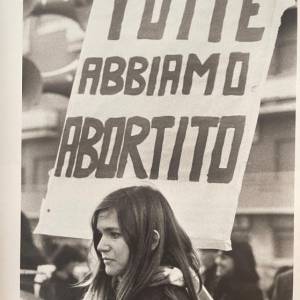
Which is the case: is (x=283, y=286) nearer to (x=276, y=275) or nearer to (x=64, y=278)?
(x=276, y=275)

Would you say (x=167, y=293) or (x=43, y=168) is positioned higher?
(x=43, y=168)

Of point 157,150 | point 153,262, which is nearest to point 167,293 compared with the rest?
point 153,262

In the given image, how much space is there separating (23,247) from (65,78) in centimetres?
22

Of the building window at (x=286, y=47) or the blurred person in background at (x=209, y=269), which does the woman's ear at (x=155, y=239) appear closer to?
the blurred person in background at (x=209, y=269)

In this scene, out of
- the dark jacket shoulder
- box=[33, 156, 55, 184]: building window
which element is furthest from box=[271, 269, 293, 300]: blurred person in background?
box=[33, 156, 55, 184]: building window

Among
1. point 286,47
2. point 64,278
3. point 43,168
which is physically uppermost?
point 286,47

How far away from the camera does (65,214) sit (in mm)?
625

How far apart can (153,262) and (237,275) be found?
10 cm

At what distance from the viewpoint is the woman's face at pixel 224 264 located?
59 cm

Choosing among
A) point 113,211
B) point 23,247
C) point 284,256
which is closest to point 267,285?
point 284,256

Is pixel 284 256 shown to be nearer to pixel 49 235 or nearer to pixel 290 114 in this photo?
pixel 290 114

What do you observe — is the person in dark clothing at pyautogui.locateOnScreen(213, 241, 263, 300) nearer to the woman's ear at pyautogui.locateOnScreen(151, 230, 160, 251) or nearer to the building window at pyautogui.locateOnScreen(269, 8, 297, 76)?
the woman's ear at pyautogui.locateOnScreen(151, 230, 160, 251)

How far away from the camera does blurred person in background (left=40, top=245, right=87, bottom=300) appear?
62 cm

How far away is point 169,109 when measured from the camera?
0.61 metres
